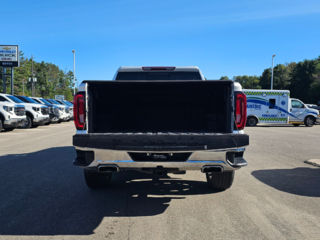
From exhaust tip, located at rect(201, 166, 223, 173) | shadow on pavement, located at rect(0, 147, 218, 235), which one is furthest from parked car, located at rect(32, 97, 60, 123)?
exhaust tip, located at rect(201, 166, 223, 173)

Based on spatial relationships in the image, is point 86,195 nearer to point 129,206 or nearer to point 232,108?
point 129,206

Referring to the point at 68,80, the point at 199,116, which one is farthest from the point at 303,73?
the point at 68,80

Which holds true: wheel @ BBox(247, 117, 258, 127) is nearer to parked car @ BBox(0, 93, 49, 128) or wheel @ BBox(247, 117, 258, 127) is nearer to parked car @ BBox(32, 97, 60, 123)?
parked car @ BBox(32, 97, 60, 123)

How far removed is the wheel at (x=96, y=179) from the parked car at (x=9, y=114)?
35.9ft

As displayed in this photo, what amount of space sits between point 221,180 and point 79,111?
251cm

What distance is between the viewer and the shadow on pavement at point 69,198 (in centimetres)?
342

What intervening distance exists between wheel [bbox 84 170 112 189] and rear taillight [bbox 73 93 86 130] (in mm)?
1010

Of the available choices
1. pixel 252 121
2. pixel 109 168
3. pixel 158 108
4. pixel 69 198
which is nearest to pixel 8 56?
pixel 252 121

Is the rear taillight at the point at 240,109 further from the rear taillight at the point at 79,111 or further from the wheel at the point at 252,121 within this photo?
the wheel at the point at 252,121

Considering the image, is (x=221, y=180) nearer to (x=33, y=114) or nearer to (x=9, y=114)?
(x=9, y=114)

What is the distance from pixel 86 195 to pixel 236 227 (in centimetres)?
238

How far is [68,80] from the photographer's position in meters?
127

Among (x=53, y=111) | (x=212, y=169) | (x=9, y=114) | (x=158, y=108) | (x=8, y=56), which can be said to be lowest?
(x=212, y=169)

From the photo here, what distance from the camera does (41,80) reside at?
99500mm
